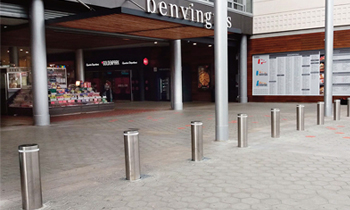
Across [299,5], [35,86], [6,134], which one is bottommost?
[6,134]

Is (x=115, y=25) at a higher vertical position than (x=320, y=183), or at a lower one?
higher

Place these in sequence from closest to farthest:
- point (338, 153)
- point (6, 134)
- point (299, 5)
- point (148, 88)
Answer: point (338, 153)
point (6, 134)
point (299, 5)
point (148, 88)

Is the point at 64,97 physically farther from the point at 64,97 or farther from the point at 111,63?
the point at 111,63

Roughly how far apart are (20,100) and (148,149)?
40.7 ft

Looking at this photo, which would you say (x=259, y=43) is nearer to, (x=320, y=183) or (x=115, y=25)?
(x=115, y=25)

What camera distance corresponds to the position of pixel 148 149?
7.26 m

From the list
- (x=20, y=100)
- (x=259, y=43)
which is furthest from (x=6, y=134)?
(x=259, y=43)

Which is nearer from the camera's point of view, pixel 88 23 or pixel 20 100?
pixel 88 23

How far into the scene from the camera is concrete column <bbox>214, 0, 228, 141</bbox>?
7578 mm

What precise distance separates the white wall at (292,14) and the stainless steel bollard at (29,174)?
62.6 feet

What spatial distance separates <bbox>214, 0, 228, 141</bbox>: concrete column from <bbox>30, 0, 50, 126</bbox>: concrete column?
6997 mm

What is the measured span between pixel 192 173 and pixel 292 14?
17894 mm

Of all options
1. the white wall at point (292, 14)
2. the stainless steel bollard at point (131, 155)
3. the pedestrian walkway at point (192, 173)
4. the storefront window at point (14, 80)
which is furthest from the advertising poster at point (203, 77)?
the stainless steel bollard at point (131, 155)

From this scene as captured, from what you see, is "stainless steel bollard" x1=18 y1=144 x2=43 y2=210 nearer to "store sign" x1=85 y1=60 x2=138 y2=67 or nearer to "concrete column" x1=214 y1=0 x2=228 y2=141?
"concrete column" x1=214 y1=0 x2=228 y2=141
